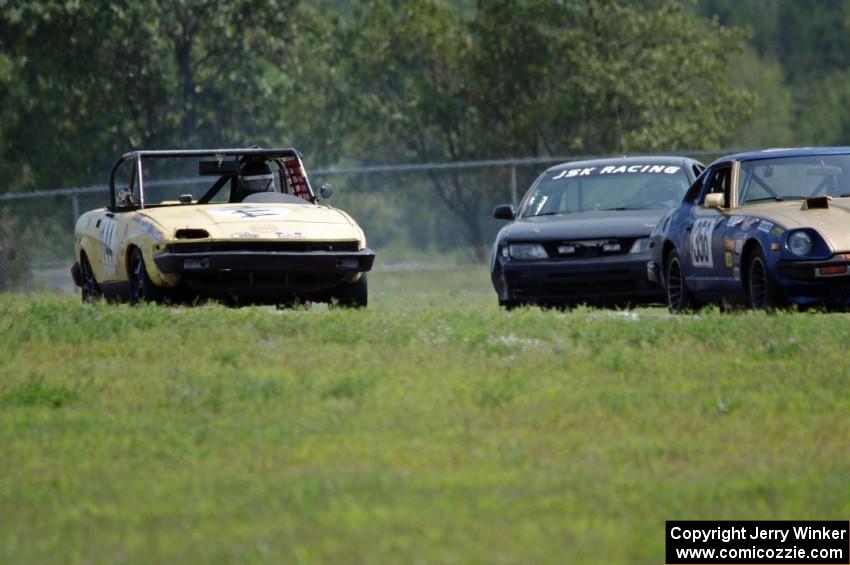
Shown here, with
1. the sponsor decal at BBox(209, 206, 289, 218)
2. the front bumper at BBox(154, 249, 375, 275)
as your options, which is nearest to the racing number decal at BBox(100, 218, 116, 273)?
the sponsor decal at BBox(209, 206, 289, 218)

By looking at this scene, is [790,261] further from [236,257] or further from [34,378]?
[34,378]

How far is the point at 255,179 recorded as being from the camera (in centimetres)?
1517

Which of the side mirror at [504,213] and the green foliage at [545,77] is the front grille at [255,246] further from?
the green foliage at [545,77]

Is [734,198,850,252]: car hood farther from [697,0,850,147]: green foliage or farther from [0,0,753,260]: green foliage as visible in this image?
[697,0,850,147]: green foliage

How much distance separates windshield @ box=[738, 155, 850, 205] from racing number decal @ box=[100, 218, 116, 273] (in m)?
5.18

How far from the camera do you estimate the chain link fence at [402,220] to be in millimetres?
25766

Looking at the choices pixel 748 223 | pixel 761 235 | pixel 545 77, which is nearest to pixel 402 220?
pixel 545 77

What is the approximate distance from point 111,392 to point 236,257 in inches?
162

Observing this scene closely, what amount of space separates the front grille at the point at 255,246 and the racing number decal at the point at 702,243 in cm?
277

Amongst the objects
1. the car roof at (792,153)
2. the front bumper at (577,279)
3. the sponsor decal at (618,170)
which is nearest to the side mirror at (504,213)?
the sponsor decal at (618,170)

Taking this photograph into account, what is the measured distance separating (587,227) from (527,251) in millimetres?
568

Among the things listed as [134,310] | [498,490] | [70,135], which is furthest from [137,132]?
[498,490]

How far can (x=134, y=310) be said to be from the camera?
12.1m

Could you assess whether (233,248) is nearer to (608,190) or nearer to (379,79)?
(608,190)
